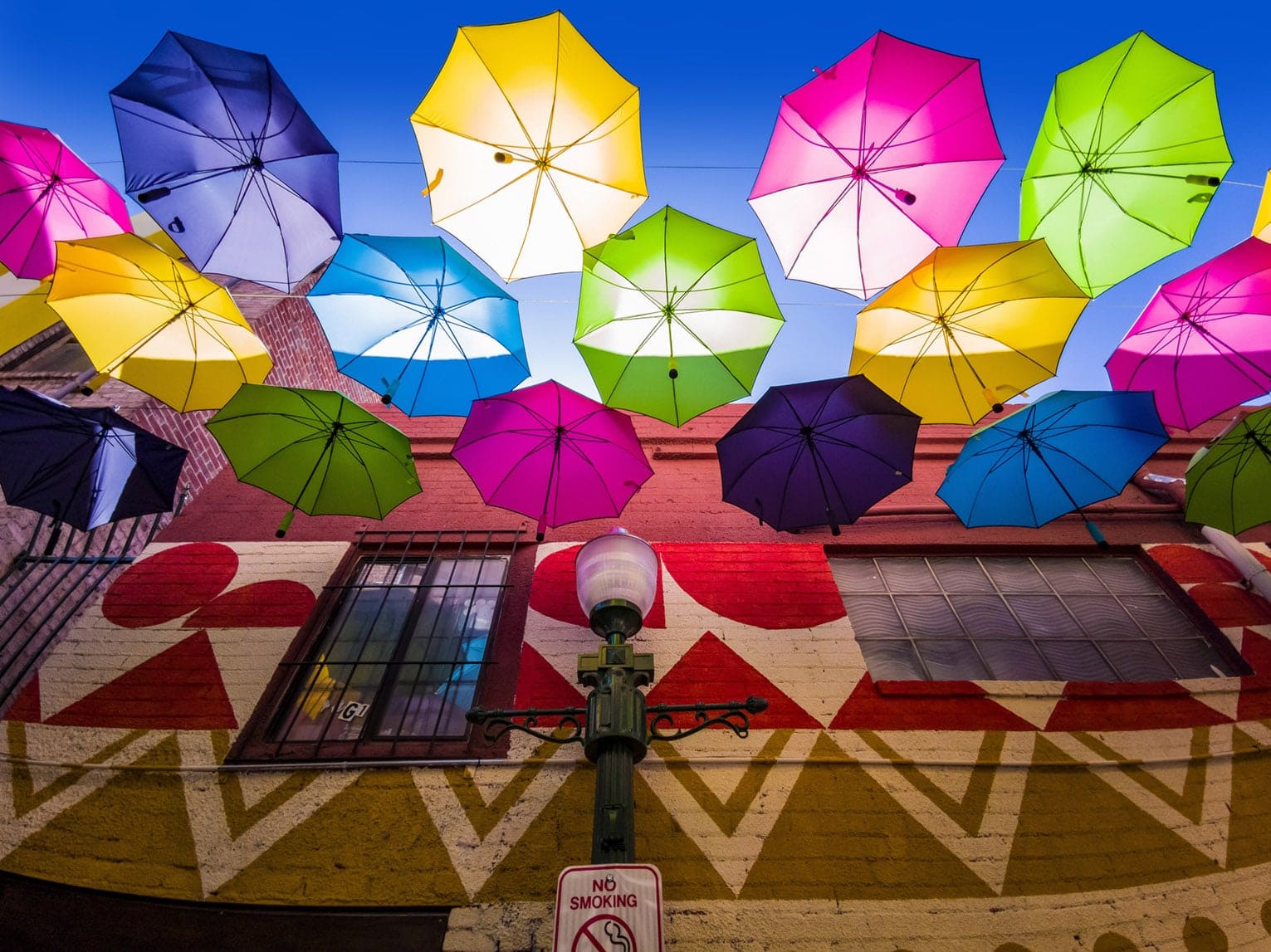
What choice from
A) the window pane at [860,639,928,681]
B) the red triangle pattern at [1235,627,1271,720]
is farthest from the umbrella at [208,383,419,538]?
the red triangle pattern at [1235,627,1271,720]

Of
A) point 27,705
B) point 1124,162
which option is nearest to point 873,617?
point 1124,162

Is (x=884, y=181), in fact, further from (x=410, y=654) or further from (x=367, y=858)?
(x=367, y=858)

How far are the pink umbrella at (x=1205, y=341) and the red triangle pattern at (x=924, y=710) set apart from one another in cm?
300

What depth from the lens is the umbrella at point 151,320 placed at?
4.83 m

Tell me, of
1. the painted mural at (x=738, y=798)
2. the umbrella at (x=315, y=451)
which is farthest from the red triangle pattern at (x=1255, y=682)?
the umbrella at (x=315, y=451)

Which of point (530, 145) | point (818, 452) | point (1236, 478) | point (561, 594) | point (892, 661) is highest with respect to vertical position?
point (530, 145)

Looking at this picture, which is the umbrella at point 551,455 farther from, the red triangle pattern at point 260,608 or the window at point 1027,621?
the window at point 1027,621

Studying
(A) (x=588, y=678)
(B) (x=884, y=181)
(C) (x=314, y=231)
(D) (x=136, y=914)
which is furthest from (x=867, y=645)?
(C) (x=314, y=231)

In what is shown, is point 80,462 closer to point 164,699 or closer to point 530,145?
point 164,699

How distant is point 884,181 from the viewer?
4895 millimetres

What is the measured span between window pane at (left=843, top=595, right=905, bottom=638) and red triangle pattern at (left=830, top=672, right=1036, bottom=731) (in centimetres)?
68

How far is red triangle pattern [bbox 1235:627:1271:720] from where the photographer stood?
483cm

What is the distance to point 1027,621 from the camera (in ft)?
18.8

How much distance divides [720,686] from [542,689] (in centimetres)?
137
